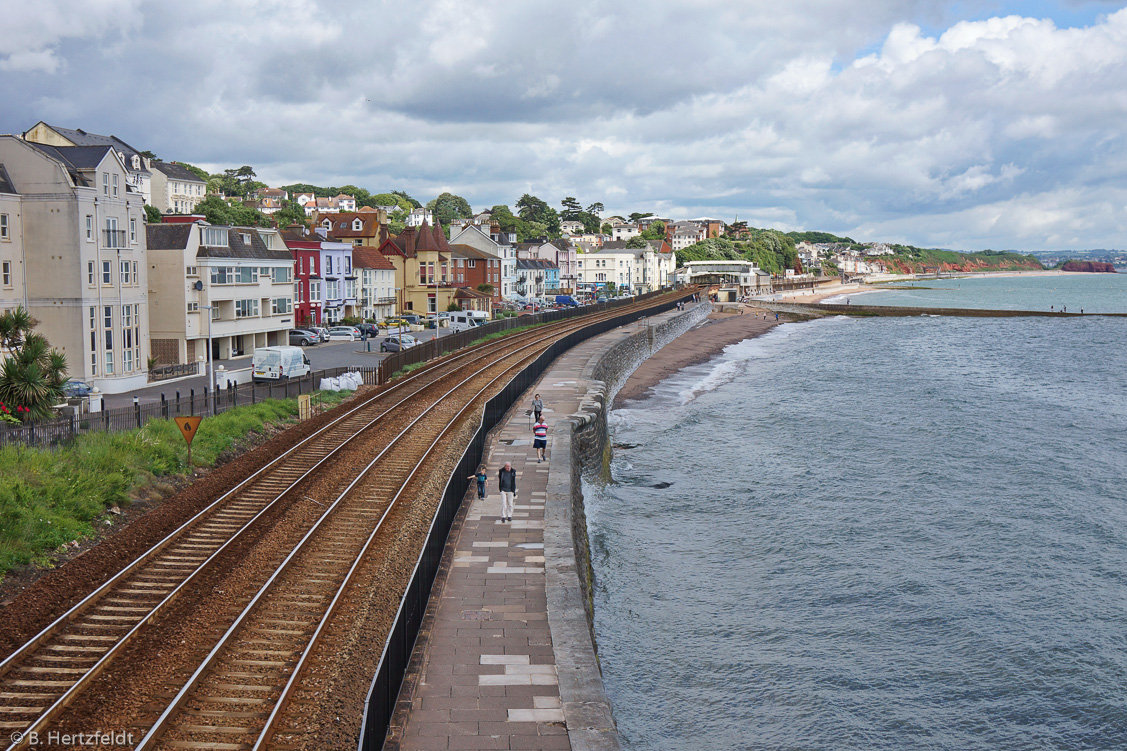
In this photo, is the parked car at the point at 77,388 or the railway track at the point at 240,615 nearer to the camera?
the railway track at the point at 240,615

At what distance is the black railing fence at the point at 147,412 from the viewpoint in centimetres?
2439

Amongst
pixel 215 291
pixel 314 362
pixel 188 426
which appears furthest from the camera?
pixel 314 362

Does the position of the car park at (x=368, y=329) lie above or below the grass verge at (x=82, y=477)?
above

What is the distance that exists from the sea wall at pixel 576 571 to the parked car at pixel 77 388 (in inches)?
775

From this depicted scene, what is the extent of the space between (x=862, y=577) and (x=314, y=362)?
36133 millimetres

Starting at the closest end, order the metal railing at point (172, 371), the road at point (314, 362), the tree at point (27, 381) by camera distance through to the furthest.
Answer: the tree at point (27, 381) → the road at point (314, 362) → the metal railing at point (172, 371)

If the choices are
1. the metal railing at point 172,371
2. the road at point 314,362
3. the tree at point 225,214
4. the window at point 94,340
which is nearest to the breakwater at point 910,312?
the tree at point 225,214

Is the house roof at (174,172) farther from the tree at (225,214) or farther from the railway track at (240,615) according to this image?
the railway track at (240,615)

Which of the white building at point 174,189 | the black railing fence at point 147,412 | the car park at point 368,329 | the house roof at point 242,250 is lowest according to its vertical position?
the black railing fence at point 147,412

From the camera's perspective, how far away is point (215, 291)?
51.1 meters

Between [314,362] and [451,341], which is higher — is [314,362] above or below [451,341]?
below

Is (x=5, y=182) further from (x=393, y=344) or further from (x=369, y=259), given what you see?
(x=369, y=259)

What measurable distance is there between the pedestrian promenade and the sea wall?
4cm

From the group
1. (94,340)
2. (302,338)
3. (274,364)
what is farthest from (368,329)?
(94,340)
